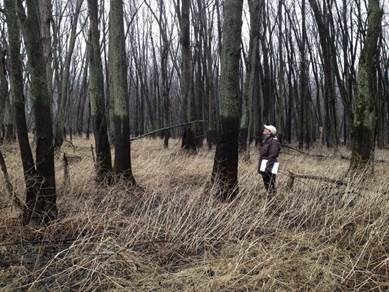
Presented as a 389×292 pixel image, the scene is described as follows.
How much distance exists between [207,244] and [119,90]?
168 inches

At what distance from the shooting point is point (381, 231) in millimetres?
4398

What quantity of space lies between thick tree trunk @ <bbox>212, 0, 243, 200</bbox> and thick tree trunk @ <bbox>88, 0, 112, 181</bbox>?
231 cm

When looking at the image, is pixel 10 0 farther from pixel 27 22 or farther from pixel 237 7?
pixel 237 7

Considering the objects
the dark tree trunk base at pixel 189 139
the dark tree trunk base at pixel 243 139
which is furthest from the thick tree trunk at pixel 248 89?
the dark tree trunk base at pixel 189 139

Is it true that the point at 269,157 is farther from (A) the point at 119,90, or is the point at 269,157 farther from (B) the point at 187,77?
(B) the point at 187,77

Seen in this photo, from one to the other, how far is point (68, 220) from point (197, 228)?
1.46 meters

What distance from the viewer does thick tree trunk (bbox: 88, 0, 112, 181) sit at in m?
7.94

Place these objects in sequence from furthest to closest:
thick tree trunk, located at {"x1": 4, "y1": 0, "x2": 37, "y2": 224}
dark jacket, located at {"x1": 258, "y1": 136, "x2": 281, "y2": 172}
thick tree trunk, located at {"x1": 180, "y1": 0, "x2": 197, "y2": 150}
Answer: thick tree trunk, located at {"x1": 180, "y1": 0, "x2": 197, "y2": 150} < dark jacket, located at {"x1": 258, "y1": 136, "x2": 281, "y2": 172} < thick tree trunk, located at {"x1": 4, "y1": 0, "x2": 37, "y2": 224}

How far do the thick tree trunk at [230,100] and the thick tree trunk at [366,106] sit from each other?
2.56 m

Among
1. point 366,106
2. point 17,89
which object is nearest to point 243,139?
point 366,106

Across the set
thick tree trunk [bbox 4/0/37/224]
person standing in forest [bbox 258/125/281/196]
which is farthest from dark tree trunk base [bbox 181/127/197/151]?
thick tree trunk [bbox 4/0/37/224]

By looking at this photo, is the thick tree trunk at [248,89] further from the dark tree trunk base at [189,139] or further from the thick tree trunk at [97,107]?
the thick tree trunk at [97,107]

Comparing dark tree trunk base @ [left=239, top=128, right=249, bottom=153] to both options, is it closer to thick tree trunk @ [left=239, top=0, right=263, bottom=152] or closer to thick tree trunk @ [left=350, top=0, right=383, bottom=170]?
thick tree trunk @ [left=239, top=0, right=263, bottom=152]

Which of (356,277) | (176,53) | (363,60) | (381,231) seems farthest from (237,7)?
(176,53)
